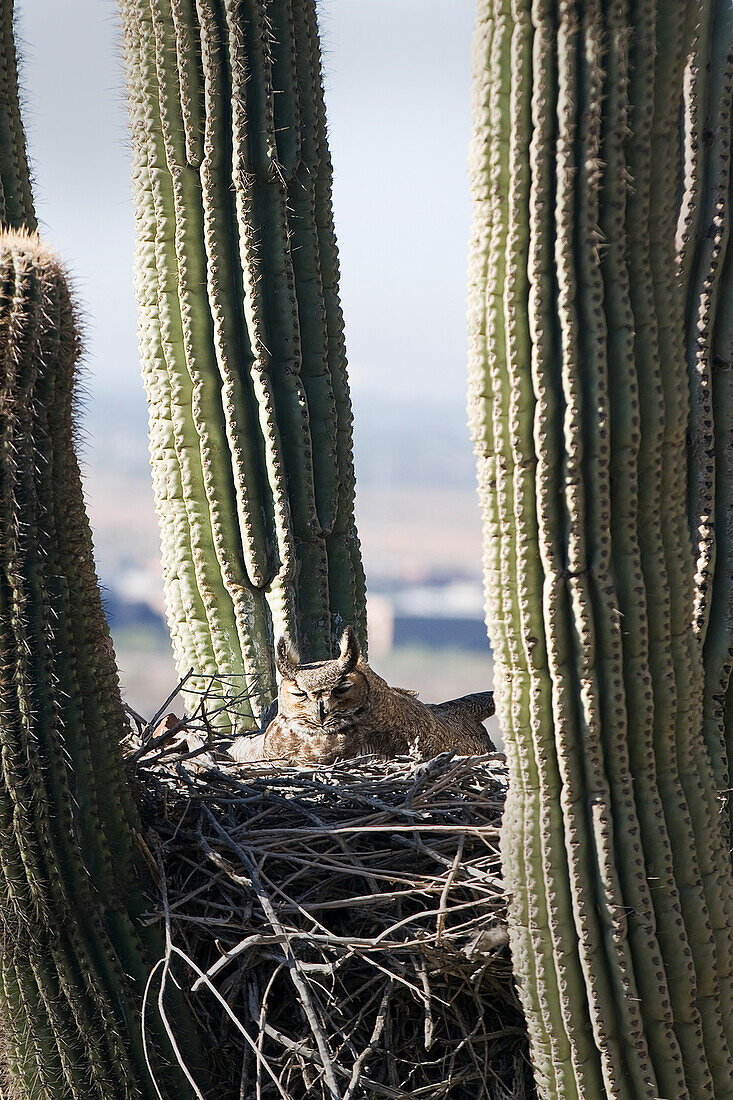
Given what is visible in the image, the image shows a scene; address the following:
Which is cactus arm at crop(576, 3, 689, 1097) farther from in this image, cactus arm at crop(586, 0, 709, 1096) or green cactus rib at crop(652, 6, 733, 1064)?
green cactus rib at crop(652, 6, 733, 1064)

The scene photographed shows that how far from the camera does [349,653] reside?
12.5 ft

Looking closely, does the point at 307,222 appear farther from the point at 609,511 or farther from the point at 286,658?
the point at 609,511

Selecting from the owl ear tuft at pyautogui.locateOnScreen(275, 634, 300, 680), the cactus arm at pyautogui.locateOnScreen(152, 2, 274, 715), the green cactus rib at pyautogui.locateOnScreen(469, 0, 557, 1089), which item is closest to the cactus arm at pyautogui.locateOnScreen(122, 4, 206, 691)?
the cactus arm at pyautogui.locateOnScreen(152, 2, 274, 715)

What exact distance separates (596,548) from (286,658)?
175 centimetres

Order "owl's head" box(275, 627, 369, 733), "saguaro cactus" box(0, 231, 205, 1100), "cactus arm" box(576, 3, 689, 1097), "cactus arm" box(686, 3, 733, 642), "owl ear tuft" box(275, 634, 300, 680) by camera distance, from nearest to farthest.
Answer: "cactus arm" box(576, 3, 689, 1097) < "saguaro cactus" box(0, 231, 205, 1100) < "cactus arm" box(686, 3, 733, 642) < "owl's head" box(275, 627, 369, 733) < "owl ear tuft" box(275, 634, 300, 680)

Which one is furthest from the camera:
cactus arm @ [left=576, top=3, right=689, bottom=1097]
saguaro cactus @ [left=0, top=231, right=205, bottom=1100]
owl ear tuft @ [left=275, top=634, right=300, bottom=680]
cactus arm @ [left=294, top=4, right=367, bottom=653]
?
cactus arm @ [left=294, top=4, right=367, bottom=653]

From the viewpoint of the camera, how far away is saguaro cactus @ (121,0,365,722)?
3.84m

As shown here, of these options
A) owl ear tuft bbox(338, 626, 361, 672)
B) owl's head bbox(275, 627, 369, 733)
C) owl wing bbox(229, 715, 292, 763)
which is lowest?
owl wing bbox(229, 715, 292, 763)

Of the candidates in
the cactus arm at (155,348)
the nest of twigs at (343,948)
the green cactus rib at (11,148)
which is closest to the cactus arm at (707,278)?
the nest of twigs at (343,948)

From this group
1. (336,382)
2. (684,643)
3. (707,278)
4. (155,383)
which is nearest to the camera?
(684,643)

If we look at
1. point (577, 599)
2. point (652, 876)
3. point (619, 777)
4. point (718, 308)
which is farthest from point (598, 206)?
point (652, 876)

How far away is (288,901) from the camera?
279 centimetres

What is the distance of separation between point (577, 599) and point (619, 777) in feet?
1.30

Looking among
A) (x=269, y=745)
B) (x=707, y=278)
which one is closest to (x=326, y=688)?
(x=269, y=745)
